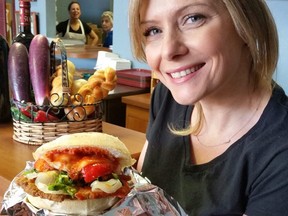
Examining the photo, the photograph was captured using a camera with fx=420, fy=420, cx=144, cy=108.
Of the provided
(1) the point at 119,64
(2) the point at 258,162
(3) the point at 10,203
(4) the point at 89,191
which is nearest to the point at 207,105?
(2) the point at 258,162

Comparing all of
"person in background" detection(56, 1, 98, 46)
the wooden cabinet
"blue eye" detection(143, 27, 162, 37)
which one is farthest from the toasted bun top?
"person in background" detection(56, 1, 98, 46)

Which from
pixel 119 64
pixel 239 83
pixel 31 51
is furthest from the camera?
pixel 119 64

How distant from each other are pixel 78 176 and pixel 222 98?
0.35 meters

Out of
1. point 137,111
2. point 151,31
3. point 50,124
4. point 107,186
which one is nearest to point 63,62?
point 50,124

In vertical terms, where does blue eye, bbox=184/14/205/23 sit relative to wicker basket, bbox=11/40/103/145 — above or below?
above

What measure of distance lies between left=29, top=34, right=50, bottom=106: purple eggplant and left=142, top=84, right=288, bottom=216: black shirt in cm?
37

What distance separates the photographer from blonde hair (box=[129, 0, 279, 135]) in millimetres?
795

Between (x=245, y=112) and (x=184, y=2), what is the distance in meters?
0.28

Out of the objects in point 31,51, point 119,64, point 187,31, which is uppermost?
point 187,31

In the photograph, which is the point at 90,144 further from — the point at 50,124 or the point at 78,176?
the point at 50,124

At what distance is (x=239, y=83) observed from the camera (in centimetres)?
90

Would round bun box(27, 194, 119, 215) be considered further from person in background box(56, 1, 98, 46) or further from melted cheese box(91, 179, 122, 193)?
person in background box(56, 1, 98, 46)

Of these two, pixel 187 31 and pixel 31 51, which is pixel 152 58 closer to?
pixel 187 31

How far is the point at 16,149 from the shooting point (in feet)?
3.91
